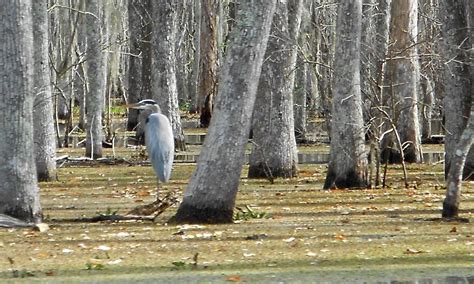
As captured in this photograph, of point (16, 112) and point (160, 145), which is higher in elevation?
point (16, 112)

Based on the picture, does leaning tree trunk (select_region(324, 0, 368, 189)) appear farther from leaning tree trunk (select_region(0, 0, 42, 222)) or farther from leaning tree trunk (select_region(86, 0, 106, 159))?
leaning tree trunk (select_region(86, 0, 106, 159))

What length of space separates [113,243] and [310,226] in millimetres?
2495

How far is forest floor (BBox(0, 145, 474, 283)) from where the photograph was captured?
384 inches

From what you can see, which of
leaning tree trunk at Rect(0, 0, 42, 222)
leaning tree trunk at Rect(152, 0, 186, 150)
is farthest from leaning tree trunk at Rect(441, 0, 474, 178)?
leaning tree trunk at Rect(0, 0, 42, 222)

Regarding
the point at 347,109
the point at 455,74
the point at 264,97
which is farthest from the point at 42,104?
the point at 455,74

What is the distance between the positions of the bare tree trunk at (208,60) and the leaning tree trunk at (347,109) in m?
22.9

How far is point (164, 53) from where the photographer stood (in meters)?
27.2

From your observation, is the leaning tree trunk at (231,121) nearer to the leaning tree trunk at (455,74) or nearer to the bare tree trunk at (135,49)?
the leaning tree trunk at (455,74)

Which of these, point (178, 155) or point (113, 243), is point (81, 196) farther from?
point (178, 155)

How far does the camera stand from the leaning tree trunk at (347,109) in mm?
18109

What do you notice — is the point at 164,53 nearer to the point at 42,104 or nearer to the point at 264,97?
the point at 42,104

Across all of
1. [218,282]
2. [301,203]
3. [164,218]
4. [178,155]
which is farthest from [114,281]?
[178,155]

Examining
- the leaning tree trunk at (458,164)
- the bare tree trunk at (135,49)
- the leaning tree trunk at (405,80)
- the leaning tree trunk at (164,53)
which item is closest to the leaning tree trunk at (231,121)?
the leaning tree trunk at (458,164)

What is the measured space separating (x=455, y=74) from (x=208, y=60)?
78.4 ft
